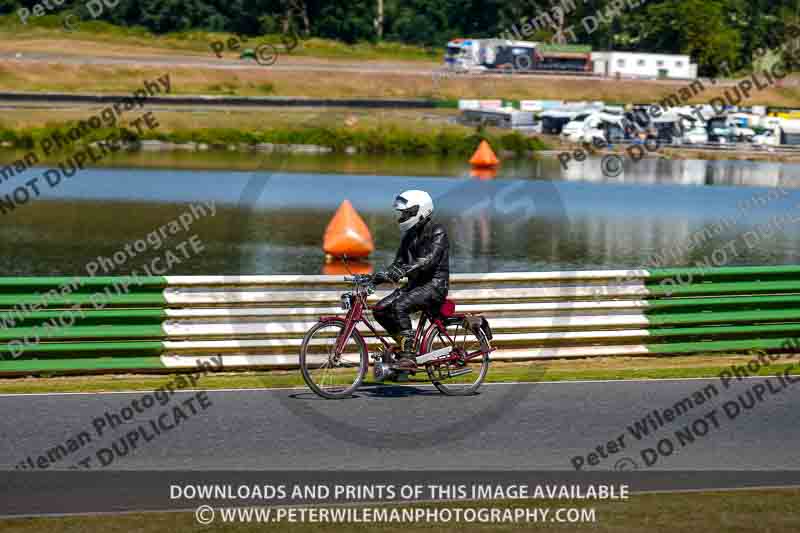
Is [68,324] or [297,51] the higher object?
[68,324]

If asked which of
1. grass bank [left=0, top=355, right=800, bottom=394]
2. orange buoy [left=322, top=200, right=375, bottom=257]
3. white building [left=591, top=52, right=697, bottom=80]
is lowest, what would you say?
white building [left=591, top=52, right=697, bottom=80]

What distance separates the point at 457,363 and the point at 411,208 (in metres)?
1.54

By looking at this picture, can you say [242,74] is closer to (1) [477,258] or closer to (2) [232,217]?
(2) [232,217]

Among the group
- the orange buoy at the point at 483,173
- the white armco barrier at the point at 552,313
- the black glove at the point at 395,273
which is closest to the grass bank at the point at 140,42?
the orange buoy at the point at 483,173

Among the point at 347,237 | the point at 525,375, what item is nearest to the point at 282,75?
the point at 347,237

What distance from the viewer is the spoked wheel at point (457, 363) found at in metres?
11.0

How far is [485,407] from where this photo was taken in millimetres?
10570

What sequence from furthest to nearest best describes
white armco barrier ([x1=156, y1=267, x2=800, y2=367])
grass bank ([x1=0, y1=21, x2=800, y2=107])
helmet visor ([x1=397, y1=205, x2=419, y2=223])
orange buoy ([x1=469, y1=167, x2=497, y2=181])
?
grass bank ([x1=0, y1=21, x2=800, y2=107]), orange buoy ([x1=469, y1=167, x2=497, y2=181]), white armco barrier ([x1=156, y1=267, x2=800, y2=367]), helmet visor ([x1=397, y1=205, x2=419, y2=223])

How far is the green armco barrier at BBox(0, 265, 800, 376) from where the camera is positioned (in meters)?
11.9

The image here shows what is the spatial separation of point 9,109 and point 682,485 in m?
53.5

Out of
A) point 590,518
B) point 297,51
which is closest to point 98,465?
point 590,518

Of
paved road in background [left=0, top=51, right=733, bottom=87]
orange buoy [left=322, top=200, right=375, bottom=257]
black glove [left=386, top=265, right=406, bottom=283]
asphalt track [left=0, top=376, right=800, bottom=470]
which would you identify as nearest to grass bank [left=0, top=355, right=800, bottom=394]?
asphalt track [left=0, top=376, right=800, bottom=470]

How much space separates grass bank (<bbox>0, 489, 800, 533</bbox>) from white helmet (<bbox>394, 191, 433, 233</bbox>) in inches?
138

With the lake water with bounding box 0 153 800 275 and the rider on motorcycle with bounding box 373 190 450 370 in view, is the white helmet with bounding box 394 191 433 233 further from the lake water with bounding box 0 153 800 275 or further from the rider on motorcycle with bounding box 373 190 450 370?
the lake water with bounding box 0 153 800 275
